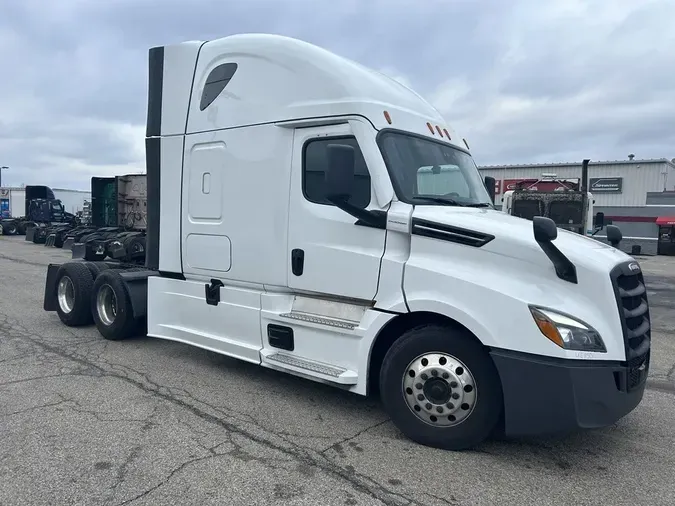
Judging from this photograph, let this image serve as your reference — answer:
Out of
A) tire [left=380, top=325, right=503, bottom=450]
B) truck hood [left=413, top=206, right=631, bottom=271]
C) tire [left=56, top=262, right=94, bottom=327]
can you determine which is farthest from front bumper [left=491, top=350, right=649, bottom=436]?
tire [left=56, top=262, right=94, bottom=327]

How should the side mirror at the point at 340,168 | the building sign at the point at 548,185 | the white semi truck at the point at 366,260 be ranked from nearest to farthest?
the white semi truck at the point at 366,260, the side mirror at the point at 340,168, the building sign at the point at 548,185

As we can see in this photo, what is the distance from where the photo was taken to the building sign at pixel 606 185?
119ft

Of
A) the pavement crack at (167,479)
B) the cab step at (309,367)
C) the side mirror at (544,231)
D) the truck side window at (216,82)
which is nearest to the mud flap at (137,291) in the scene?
the truck side window at (216,82)

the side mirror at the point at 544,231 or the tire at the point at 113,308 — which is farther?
the tire at the point at 113,308

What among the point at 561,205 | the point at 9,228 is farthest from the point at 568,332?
the point at 9,228

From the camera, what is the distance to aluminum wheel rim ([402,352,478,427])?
13.2 ft

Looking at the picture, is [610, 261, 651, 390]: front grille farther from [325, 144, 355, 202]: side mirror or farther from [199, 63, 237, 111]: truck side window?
[199, 63, 237, 111]: truck side window

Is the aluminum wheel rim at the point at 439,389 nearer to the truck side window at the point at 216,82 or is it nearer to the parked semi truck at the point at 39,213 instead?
the truck side window at the point at 216,82

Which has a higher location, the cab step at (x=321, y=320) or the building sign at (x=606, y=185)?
the building sign at (x=606, y=185)

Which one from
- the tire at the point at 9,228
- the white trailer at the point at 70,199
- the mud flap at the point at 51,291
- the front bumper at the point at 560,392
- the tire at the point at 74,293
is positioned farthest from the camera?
the white trailer at the point at 70,199

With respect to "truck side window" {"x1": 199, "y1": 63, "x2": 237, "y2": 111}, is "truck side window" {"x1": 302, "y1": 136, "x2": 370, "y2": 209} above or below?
below

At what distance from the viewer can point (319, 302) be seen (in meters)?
4.97

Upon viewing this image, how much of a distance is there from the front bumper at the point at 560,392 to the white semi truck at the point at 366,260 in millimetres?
13

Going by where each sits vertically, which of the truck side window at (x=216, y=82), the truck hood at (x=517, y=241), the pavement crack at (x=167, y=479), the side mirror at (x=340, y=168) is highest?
the truck side window at (x=216, y=82)
